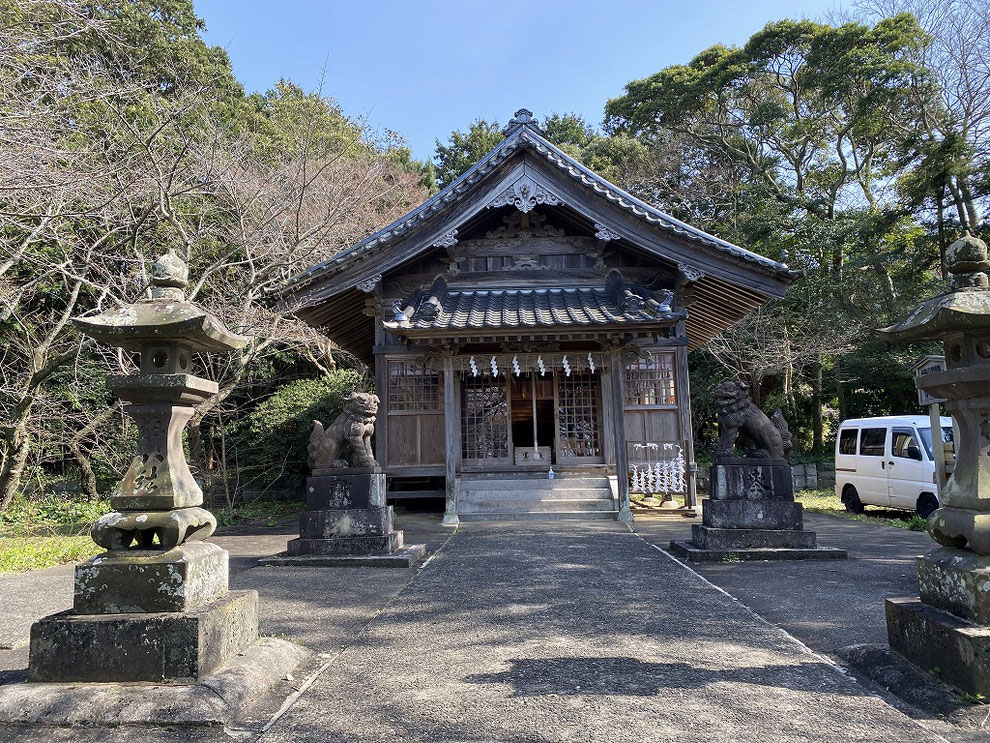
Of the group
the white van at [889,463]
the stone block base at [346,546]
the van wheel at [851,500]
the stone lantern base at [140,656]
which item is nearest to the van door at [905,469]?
the white van at [889,463]

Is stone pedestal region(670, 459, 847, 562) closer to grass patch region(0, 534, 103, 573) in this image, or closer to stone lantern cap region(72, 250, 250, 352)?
stone lantern cap region(72, 250, 250, 352)

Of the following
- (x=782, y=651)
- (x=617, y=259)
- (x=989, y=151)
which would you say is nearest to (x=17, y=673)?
(x=782, y=651)

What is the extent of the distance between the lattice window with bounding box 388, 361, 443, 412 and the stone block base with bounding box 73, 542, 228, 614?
8149 mm

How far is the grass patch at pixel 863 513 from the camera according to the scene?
966cm

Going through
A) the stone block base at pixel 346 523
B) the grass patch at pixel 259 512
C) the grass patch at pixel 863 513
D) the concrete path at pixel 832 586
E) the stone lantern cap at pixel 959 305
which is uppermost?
the stone lantern cap at pixel 959 305

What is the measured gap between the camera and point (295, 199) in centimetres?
1388

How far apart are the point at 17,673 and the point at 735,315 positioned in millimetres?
12283

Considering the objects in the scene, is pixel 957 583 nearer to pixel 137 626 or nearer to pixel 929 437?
pixel 137 626

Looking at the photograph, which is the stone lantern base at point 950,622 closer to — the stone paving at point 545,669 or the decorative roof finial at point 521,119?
the stone paving at point 545,669

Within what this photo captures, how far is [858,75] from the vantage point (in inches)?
734

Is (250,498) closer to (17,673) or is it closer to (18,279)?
(18,279)

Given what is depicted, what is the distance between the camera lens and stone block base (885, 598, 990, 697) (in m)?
2.84

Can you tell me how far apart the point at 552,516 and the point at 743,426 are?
4.25 m

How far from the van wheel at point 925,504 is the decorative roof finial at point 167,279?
11.7 metres
